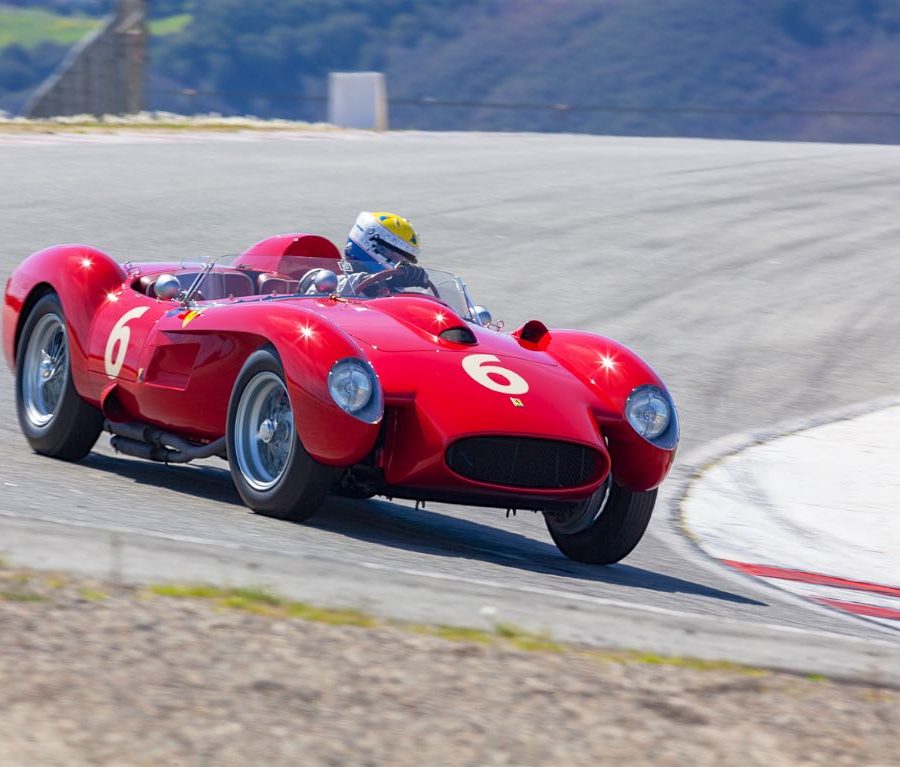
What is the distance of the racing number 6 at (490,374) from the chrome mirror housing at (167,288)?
5.61 ft

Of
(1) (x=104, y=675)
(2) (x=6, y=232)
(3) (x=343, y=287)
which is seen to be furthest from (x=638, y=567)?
(2) (x=6, y=232)

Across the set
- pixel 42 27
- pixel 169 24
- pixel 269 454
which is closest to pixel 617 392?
pixel 269 454

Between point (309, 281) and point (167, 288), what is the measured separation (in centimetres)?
64

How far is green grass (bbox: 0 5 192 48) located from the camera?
97.2 meters

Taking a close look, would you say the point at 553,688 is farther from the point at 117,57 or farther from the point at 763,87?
the point at 763,87

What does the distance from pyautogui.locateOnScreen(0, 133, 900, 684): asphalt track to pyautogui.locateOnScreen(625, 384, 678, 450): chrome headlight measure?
56 centimetres

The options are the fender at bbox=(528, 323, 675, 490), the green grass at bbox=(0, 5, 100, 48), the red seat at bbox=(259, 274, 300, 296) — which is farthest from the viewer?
the green grass at bbox=(0, 5, 100, 48)

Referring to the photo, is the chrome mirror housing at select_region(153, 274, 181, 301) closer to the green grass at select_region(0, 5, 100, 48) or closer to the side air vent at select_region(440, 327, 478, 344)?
the side air vent at select_region(440, 327, 478, 344)

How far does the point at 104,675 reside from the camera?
3580 mm

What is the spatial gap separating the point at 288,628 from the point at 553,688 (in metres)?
0.70

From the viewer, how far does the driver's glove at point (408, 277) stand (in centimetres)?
734

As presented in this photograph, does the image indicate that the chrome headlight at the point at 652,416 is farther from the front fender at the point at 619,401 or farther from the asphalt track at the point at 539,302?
the asphalt track at the point at 539,302

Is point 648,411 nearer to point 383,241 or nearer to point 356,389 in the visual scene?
point 356,389

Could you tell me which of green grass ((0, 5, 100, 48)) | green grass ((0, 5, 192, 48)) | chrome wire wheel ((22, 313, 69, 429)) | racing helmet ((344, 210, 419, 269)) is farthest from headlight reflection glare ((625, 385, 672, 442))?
green grass ((0, 5, 192, 48))
